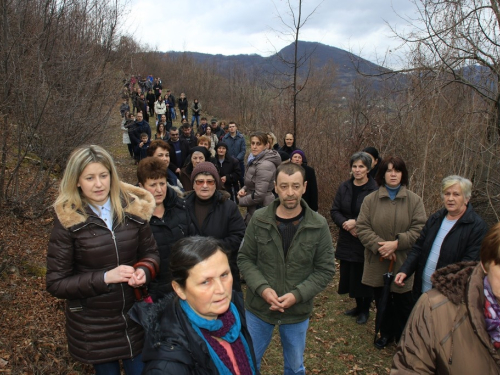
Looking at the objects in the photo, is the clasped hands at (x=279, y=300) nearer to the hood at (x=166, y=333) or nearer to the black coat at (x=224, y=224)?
the black coat at (x=224, y=224)

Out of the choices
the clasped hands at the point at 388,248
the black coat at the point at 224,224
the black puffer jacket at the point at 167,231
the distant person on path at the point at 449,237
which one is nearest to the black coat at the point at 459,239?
the distant person on path at the point at 449,237

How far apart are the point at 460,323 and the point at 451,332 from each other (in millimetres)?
61

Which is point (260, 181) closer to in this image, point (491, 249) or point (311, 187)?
point (311, 187)

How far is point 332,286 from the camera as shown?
629cm

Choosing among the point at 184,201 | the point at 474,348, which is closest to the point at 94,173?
the point at 184,201

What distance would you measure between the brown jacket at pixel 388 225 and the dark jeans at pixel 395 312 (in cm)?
14

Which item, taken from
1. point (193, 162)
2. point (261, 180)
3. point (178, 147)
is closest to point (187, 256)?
point (261, 180)

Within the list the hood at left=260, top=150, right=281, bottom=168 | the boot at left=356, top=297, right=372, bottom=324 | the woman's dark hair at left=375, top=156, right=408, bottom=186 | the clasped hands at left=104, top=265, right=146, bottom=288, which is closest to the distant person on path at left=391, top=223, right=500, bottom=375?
the clasped hands at left=104, top=265, right=146, bottom=288

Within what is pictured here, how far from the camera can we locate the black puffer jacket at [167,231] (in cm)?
319

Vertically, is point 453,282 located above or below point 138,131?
below

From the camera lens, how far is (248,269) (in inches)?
122

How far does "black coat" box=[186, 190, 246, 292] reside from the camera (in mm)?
3604

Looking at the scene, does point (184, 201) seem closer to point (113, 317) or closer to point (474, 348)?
point (113, 317)

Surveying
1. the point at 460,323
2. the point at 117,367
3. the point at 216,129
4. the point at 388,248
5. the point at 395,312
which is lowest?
the point at 395,312
